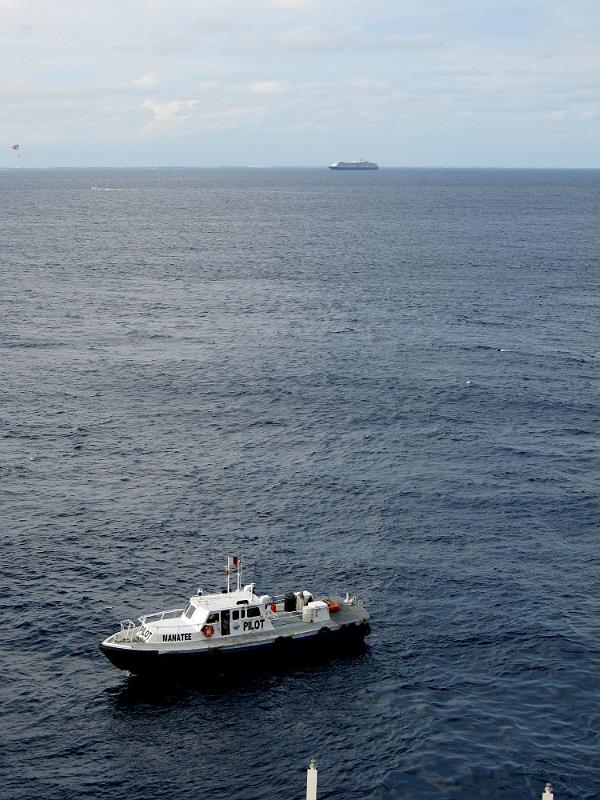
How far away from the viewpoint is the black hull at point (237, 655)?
78.1 m

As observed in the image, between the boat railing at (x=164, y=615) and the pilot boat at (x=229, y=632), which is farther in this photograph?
the boat railing at (x=164, y=615)

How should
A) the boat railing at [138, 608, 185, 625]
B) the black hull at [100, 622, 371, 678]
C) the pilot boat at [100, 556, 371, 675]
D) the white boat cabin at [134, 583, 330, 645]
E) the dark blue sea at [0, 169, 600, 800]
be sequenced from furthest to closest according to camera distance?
the boat railing at [138, 608, 185, 625]
the white boat cabin at [134, 583, 330, 645]
the pilot boat at [100, 556, 371, 675]
the black hull at [100, 622, 371, 678]
the dark blue sea at [0, 169, 600, 800]

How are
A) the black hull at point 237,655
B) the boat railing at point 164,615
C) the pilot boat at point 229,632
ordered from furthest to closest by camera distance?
the boat railing at point 164,615, the pilot boat at point 229,632, the black hull at point 237,655

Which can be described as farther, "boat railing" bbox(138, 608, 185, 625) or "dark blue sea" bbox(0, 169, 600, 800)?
"boat railing" bbox(138, 608, 185, 625)

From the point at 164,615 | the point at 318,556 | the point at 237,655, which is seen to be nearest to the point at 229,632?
the point at 237,655

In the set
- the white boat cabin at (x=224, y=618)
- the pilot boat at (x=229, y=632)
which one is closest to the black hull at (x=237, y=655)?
the pilot boat at (x=229, y=632)

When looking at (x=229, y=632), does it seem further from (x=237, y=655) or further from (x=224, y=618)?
(x=237, y=655)

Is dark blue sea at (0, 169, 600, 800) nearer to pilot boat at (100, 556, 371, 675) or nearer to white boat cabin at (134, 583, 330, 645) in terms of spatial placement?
pilot boat at (100, 556, 371, 675)

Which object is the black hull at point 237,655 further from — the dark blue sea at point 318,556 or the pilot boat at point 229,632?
the dark blue sea at point 318,556

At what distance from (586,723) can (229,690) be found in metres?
26.7

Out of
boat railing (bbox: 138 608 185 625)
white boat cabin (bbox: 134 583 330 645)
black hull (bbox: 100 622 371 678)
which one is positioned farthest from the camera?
boat railing (bbox: 138 608 185 625)

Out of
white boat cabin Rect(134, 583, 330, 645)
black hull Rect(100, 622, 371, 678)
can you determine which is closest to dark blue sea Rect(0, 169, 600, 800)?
black hull Rect(100, 622, 371, 678)

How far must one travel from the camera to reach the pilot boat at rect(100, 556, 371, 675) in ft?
Answer: 258

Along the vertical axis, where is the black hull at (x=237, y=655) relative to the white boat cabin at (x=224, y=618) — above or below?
below
